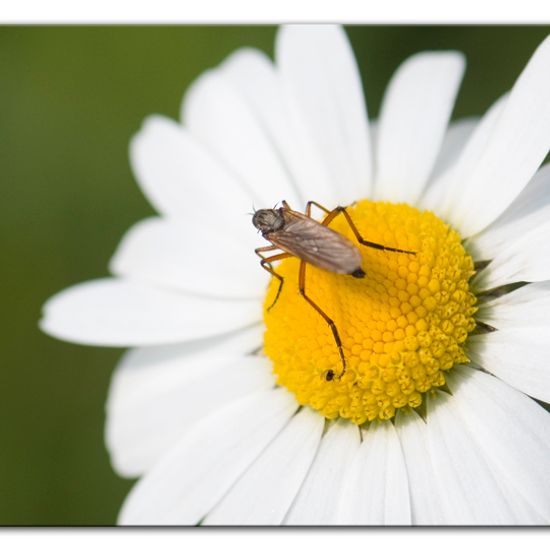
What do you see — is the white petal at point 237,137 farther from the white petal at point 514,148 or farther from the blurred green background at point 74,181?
the white petal at point 514,148

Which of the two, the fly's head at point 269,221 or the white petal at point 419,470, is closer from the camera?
the white petal at point 419,470

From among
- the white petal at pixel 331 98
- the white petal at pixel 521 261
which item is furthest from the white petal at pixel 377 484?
the white petal at pixel 331 98

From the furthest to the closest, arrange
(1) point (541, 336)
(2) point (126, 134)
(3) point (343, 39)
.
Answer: (2) point (126, 134), (3) point (343, 39), (1) point (541, 336)
